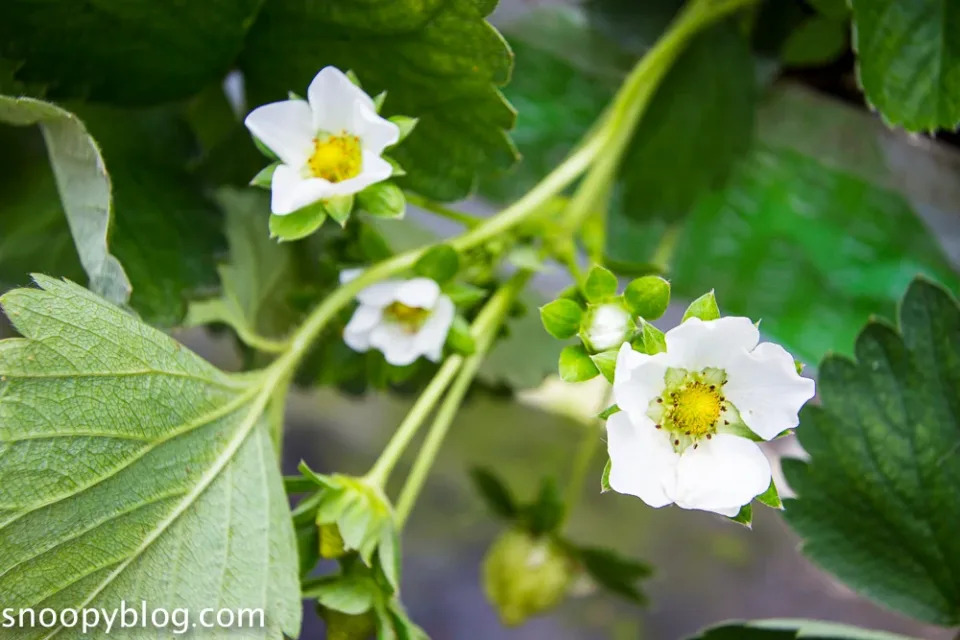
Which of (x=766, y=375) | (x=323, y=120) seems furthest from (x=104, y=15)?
(x=766, y=375)

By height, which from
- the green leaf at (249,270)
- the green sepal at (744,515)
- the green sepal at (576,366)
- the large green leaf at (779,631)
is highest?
the green sepal at (576,366)

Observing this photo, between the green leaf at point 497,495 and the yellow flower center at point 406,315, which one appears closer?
the yellow flower center at point 406,315

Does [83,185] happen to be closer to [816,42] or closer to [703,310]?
[703,310]

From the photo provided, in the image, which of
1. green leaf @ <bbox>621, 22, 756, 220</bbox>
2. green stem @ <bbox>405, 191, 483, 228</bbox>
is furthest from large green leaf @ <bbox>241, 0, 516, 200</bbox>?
green leaf @ <bbox>621, 22, 756, 220</bbox>

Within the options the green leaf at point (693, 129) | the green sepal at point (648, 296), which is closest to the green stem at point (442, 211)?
the green sepal at point (648, 296)

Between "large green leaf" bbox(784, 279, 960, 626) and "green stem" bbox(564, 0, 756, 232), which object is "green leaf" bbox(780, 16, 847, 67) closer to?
"green stem" bbox(564, 0, 756, 232)

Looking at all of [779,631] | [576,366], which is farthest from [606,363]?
[779,631]

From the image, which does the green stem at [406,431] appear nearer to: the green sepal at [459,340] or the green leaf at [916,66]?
the green sepal at [459,340]
